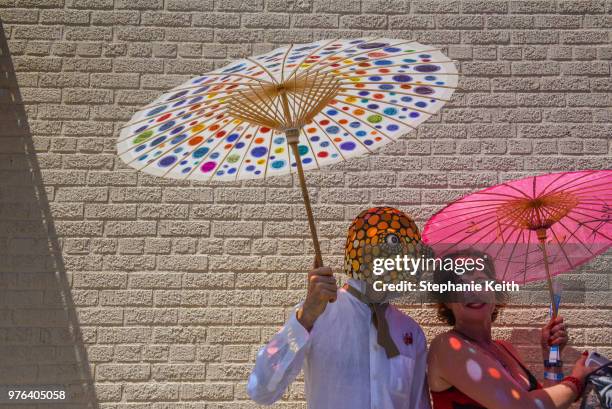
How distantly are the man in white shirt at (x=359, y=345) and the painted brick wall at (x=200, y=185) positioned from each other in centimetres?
101

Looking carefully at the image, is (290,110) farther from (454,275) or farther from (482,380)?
(482,380)

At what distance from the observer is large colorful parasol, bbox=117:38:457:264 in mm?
2469

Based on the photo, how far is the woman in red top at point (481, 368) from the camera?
2.59 meters

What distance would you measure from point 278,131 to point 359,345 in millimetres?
920

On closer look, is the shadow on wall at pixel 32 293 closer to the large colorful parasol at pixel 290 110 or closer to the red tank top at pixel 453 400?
the large colorful parasol at pixel 290 110

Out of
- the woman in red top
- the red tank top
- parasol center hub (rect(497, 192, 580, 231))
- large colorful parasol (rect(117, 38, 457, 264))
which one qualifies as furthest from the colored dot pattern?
the red tank top

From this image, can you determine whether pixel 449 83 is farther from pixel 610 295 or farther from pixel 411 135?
pixel 610 295

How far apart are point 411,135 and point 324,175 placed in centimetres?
56

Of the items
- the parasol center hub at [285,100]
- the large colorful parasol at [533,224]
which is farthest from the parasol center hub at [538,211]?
the parasol center hub at [285,100]

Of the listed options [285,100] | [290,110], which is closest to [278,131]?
[290,110]

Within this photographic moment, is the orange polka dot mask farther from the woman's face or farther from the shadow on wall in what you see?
the shadow on wall

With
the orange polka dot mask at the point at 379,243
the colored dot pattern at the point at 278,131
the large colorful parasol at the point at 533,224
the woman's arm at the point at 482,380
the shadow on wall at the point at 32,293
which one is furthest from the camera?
the shadow on wall at the point at 32,293

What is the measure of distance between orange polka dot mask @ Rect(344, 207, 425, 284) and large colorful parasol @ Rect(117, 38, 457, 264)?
0.26 m

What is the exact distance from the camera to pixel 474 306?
2889 mm
